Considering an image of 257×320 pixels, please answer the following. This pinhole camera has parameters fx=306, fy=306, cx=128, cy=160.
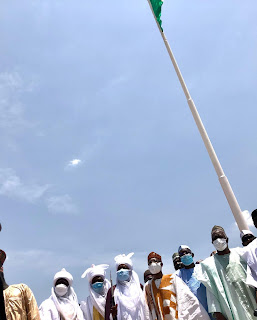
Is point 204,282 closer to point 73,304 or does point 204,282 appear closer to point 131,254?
point 131,254

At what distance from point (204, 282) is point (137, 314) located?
4.95 ft

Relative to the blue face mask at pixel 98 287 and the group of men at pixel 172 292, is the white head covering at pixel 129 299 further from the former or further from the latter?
the blue face mask at pixel 98 287

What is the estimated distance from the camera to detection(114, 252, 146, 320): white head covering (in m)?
6.05

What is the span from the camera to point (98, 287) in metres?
6.67

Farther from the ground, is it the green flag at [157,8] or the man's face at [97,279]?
the green flag at [157,8]

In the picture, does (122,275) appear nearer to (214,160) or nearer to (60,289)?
(60,289)

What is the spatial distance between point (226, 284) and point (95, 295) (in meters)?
2.79

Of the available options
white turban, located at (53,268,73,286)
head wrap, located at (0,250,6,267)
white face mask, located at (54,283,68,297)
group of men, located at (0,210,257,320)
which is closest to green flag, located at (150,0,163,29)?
group of men, located at (0,210,257,320)

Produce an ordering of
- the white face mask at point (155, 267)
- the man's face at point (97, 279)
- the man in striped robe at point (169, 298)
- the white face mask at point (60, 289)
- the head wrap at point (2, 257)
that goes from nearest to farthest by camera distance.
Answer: the head wrap at point (2, 257) < the man in striped robe at point (169, 298) < the white face mask at point (155, 267) < the white face mask at point (60, 289) < the man's face at point (97, 279)

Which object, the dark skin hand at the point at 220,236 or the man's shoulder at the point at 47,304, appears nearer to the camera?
the dark skin hand at the point at 220,236

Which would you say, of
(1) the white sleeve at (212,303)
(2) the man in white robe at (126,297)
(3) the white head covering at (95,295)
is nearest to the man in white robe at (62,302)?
(3) the white head covering at (95,295)

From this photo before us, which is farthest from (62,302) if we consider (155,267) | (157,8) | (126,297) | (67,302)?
(157,8)

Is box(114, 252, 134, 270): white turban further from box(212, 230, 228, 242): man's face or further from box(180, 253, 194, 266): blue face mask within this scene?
box(212, 230, 228, 242): man's face

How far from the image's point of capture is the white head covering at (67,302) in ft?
19.9
